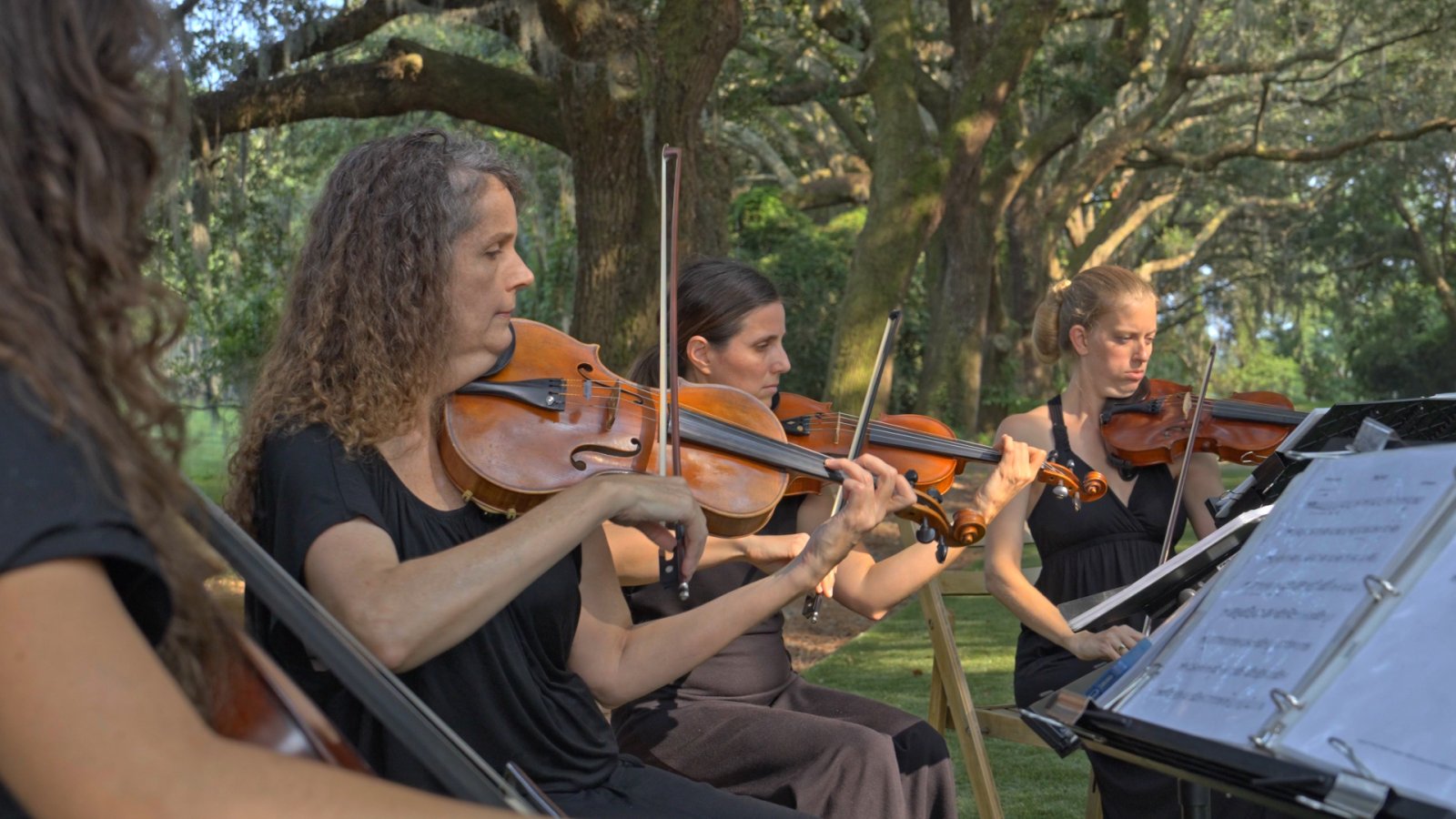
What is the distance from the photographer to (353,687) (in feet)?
4.22

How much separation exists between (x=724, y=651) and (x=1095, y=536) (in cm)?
143

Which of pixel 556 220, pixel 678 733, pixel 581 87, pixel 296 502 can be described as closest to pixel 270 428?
pixel 296 502

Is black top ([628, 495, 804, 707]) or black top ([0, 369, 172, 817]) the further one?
black top ([628, 495, 804, 707])

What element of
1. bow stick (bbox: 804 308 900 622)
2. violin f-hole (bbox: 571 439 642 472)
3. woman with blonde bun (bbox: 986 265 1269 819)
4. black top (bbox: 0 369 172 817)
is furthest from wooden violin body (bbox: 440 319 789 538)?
black top (bbox: 0 369 172 817)

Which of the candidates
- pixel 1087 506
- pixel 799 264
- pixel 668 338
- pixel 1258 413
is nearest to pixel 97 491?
pixel 668 338

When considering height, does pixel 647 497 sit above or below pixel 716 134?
below

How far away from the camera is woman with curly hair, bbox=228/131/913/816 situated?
202cm

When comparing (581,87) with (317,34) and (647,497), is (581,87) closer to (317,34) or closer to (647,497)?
(317,34)

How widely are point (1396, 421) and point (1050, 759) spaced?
3363 millimetres

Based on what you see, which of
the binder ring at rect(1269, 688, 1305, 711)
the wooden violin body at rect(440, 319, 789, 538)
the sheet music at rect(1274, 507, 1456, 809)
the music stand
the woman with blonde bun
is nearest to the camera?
the sheet music at rect(1274, 507, 1456, 809)

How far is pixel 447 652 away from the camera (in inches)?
85.7

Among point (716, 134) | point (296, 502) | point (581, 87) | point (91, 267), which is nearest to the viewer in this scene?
point (91, 267)

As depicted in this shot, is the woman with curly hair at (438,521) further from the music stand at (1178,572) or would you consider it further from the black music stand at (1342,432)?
the black music stand at (1342,432)

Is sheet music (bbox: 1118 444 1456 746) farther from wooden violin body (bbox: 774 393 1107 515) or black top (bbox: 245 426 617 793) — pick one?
wooden violin body (bbox: 774 393 1107 515)
